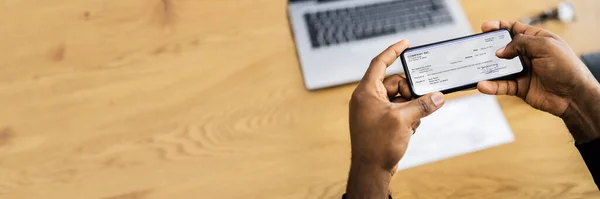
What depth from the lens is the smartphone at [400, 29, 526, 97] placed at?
0.67 m

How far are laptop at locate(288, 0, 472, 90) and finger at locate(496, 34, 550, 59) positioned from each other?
0.63ft

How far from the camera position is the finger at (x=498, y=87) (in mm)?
666

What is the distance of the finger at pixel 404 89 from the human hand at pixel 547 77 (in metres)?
0.09

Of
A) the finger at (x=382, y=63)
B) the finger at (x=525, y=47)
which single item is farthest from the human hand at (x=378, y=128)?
the finger at (x=525, y=47)

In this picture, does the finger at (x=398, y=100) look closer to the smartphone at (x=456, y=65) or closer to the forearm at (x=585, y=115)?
the smartphone at (x=456, y=65)

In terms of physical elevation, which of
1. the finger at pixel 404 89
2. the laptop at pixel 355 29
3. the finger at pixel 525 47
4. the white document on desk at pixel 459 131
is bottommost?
the white document on desk at pixel 459 131

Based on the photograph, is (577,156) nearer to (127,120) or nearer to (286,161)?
(286,161)

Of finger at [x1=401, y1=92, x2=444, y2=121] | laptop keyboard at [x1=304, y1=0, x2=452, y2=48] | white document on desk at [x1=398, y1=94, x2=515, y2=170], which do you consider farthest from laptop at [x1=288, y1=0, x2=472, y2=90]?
finger at [x1=401, y1=92, x2=444, y2=121]

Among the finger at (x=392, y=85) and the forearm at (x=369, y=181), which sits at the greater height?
the finger at (x=392, y=85)

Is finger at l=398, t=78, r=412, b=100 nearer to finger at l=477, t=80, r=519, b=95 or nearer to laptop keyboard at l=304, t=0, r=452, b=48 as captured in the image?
finger at l=477, t=80, r=519, b=95

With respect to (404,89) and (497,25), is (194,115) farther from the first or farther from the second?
(497,25)

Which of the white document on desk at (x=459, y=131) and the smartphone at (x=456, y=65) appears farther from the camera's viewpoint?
the white document on desk at (x=459, y=131)

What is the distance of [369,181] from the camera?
24.9 inches

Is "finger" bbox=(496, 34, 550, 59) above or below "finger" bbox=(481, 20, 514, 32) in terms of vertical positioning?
below
